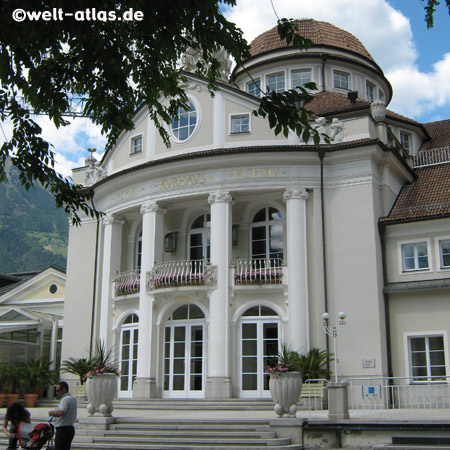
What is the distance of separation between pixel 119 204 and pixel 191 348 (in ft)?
22.1

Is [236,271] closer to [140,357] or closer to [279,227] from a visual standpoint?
[279,227]

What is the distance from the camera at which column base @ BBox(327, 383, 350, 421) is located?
15406 mm

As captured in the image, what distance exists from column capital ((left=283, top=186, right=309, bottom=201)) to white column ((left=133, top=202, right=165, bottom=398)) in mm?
5116

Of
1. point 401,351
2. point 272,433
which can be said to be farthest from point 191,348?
point 272,433

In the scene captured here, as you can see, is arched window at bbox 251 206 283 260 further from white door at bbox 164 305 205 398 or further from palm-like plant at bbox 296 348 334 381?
palm-like plant at bbox 296 348 334 381

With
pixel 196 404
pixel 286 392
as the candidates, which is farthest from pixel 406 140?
pixel 286 392

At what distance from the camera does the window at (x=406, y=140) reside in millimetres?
30469

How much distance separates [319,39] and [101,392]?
22602 mm

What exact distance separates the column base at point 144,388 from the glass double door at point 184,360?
67cm

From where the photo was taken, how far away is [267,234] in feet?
83.4

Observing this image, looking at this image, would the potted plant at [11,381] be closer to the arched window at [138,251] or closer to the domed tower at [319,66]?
the arched window at [138,251]

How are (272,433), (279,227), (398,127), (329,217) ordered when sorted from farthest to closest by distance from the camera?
(398,127) → (279,227) → (329,217) → (272,433)

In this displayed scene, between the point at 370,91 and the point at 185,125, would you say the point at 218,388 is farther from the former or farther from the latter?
the point at 370,91

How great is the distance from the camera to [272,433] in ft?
49.7
